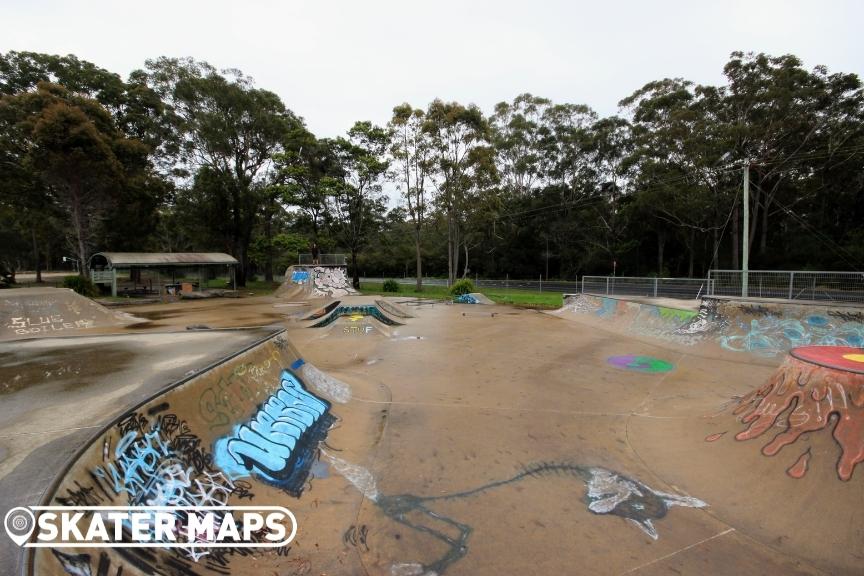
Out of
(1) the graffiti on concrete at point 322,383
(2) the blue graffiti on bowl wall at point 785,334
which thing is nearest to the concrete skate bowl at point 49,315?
(1) the graffiti on concrete at point 322,383

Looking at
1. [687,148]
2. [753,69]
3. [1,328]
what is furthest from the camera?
[687,148]

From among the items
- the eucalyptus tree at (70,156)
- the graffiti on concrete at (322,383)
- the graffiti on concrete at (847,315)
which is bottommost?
the graffiti on concrete at (322,383)

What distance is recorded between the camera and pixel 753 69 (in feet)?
82.8

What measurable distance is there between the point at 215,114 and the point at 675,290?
107 ft

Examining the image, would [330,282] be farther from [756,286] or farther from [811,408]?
[811,408]

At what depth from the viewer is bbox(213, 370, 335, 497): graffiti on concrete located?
387cm

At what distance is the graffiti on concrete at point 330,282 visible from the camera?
28.0 meters

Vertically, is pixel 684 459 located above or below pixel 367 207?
below

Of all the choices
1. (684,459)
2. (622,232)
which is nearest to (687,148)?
(622,232)

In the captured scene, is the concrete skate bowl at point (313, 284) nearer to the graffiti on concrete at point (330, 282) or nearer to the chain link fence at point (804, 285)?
the graffiti on concrete at point (330, 282)

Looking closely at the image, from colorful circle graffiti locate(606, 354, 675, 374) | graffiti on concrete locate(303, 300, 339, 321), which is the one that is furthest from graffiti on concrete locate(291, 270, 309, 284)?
colorful circle graffiti locate(606, 354, 675, 374)

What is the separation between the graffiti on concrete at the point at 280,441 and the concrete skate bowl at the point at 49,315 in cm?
1106

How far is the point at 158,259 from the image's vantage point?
26.6 meters

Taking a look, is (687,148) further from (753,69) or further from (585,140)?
(585,140)
